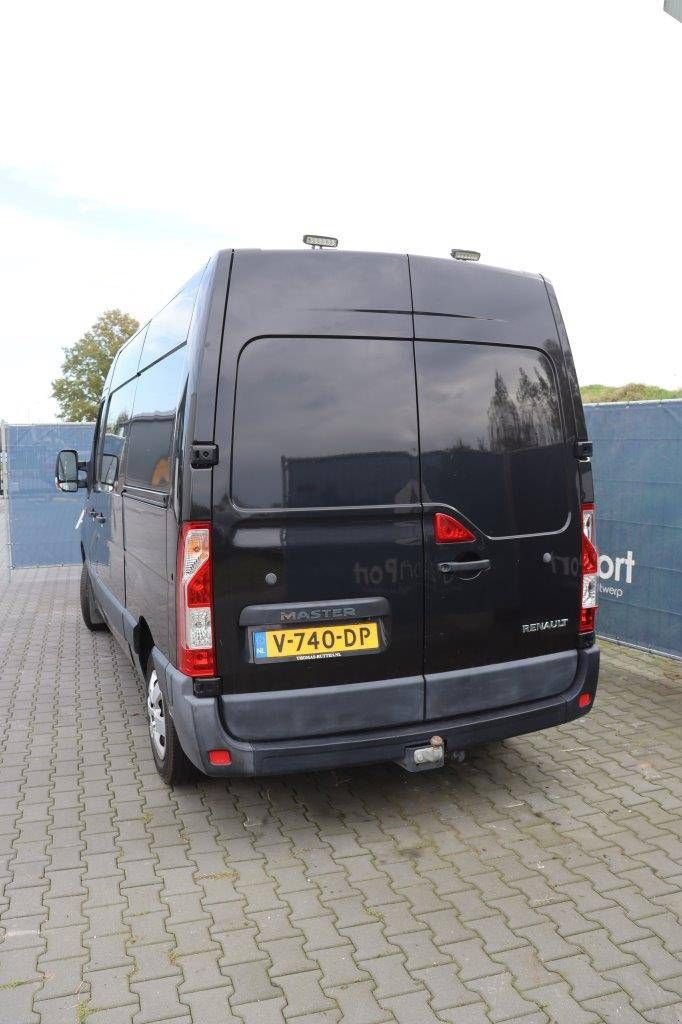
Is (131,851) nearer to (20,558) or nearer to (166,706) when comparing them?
(166,706)

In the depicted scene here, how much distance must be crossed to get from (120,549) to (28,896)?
2.42m

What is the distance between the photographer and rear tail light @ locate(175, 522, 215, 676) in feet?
10.5

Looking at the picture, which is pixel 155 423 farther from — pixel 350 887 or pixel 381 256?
pixel 350 887

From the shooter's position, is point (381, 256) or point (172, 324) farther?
point (172, 324)

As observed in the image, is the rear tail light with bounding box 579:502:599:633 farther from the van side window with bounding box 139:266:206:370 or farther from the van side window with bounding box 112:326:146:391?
the van side window with bounding box 112:326:146:391

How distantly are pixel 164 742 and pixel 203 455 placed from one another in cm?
175

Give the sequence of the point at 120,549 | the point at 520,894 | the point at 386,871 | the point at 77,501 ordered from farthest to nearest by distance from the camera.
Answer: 1. the point at 77,501
2. the point at 120,549
3. the point at 386,871
4. the point at 520,894

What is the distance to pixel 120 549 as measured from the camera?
17.3 feet

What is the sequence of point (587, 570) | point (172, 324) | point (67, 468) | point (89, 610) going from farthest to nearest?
1. point (89, 610)
2. point (67, 468)
3. point (172, 324)
4. point (587, 570)

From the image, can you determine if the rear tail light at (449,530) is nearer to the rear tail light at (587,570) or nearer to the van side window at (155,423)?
the rear tail light at (587,570)

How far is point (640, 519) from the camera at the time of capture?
21.4 ft

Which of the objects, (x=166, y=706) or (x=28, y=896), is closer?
(x=28, y=896)

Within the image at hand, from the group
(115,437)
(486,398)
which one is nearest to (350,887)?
(486,398)

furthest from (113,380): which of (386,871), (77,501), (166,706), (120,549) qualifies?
(77,501)
